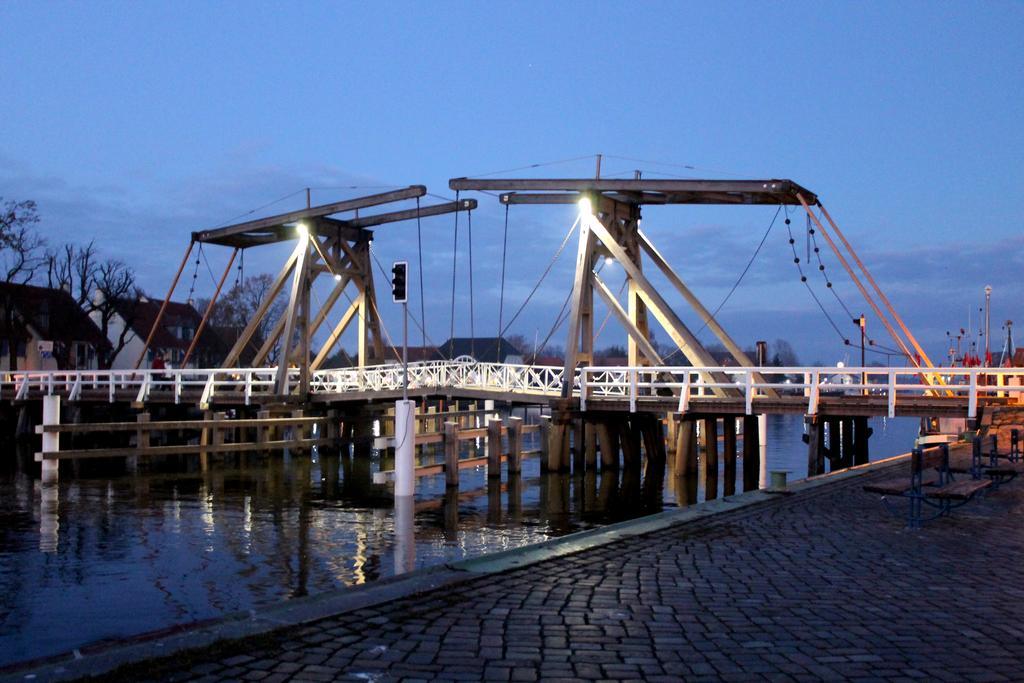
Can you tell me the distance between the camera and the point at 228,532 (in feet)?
46.7

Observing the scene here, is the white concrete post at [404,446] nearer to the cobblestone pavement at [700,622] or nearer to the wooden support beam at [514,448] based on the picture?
the wooden support beam at [514,448]

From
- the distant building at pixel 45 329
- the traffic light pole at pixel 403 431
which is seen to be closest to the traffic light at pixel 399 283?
the traffic light pole at pixel 403 431

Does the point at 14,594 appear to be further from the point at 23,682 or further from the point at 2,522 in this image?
the point at 2,522

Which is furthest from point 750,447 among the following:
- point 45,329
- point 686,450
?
point 45,329

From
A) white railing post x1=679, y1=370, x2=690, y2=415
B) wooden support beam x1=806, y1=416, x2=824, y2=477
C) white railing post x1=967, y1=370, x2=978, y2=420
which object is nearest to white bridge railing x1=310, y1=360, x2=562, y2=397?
white railing post x1=679, y1=370, x2=690, y2=415

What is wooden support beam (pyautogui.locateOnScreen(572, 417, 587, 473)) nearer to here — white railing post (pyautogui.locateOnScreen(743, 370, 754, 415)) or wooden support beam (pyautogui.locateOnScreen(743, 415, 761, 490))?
wooden support beam (pyautogui.locateOnScreen(743, 415, 761, 490))

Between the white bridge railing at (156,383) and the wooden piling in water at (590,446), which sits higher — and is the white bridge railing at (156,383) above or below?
above

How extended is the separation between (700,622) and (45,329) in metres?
60.5

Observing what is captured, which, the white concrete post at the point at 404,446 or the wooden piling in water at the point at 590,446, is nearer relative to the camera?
the white concrete post at the point at 404,446

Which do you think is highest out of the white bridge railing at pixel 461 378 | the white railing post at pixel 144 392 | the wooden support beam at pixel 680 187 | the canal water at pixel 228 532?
the wooden support beam at pixel 680 187

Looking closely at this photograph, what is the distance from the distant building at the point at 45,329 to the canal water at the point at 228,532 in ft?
107

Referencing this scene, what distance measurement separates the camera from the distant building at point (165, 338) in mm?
68688

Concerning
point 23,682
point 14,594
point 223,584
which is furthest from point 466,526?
point 23,682

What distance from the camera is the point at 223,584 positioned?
403 inches
